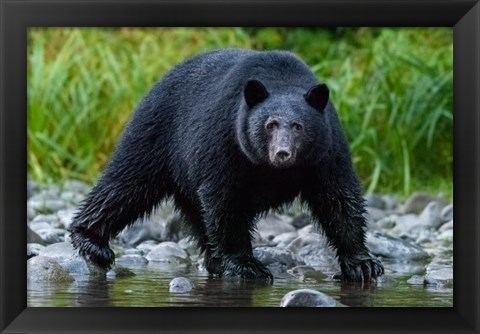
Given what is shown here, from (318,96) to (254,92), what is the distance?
355 millimetres

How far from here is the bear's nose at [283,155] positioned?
5.99m

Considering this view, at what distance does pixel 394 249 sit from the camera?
7781 mm

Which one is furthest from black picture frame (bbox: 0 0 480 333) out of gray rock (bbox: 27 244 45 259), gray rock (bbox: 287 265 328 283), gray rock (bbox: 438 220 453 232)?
gray rock (bbox: 438 220 453 232)

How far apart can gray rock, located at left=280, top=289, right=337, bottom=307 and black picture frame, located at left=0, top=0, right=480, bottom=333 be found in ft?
0.62

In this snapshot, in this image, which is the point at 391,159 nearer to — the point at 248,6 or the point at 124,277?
the point at 124,277

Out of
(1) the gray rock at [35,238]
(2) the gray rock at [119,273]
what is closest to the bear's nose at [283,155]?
(2) the gray rock at [119,273]

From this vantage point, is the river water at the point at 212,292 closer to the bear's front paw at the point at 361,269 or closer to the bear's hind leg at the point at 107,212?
the bear's front paw at the point at 361,269

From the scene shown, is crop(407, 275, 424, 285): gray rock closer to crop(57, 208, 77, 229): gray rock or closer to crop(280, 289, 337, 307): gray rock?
crop(280, 289, 337, 307): gray rock

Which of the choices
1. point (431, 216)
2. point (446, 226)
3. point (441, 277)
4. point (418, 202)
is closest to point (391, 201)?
point (418, 202)

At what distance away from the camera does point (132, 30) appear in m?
12.2
